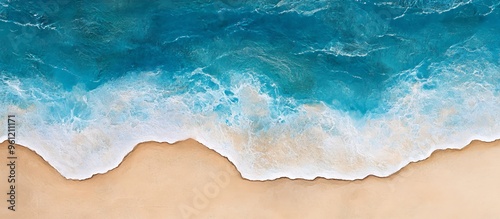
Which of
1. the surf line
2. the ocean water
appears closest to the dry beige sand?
the surf line

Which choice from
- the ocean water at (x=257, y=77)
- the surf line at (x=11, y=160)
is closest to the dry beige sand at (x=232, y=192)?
the surf line at (x=11, y=160)

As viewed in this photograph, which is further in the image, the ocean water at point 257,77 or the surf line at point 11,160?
the ocean water at point 257,77

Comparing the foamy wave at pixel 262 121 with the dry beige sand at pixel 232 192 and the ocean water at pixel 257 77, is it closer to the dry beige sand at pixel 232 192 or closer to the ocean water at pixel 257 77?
the ocean water at pixel 257 77

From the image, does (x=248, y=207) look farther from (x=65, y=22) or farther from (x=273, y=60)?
(x=65, y=22)

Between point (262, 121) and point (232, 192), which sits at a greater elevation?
point (262, 121)

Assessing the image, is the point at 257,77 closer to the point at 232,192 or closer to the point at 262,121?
the point at 262,121

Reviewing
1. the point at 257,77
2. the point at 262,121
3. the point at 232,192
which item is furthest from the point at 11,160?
the point at 257,77

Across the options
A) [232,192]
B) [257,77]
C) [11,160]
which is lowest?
[232,192]
